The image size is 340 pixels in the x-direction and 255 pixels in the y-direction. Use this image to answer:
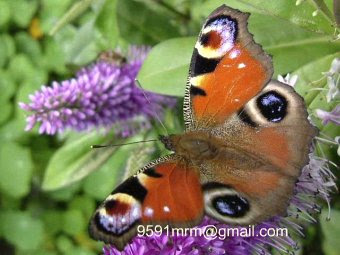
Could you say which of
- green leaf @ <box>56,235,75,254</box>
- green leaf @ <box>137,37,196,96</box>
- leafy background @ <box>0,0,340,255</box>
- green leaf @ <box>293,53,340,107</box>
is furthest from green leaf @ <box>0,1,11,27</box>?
green leaf @ <box>293,53,340,107</box>

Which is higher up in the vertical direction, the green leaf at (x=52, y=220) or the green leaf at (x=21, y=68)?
the green leaf at (x=21, y=68)

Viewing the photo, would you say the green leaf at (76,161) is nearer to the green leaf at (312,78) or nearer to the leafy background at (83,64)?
the leafy background at (83,64)

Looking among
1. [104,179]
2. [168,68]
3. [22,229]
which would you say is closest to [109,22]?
[168,68]

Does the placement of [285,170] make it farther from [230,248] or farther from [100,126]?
[100,126]

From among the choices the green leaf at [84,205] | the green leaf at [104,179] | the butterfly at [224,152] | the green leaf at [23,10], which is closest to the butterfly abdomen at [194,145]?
the butterfly at [224,152]

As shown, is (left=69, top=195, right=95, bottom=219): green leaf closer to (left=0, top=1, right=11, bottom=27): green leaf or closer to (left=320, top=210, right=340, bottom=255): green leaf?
(left=0, top=1, right=11, bottom=27): green leaf

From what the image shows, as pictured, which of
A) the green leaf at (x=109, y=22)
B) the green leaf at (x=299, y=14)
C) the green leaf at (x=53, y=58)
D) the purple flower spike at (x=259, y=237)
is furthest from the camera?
the green leaf at (x=53, y=58)

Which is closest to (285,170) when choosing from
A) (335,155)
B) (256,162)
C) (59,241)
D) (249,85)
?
(256,162)
